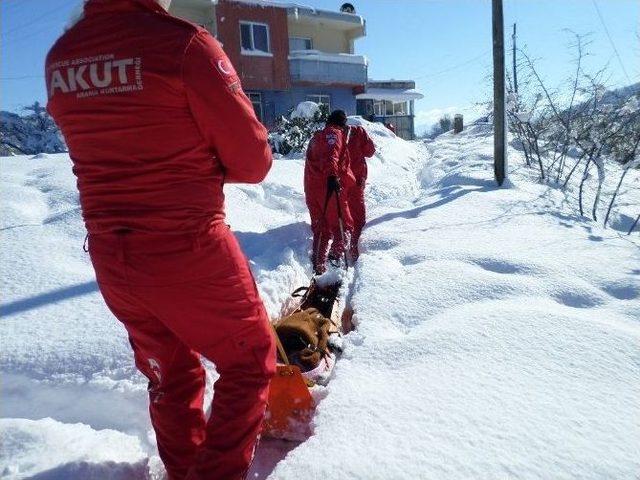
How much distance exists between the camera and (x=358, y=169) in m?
6.07

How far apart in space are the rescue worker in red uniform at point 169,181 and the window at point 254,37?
19702 mm

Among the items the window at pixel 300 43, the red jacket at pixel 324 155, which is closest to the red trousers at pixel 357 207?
the red jacket at pixel 324 155

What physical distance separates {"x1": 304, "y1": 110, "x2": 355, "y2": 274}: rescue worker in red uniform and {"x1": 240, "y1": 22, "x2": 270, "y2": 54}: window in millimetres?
16377

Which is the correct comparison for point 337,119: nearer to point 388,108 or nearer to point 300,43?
point 300,43

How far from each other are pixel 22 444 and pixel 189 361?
2.72 feet

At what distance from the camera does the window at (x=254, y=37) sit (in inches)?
776

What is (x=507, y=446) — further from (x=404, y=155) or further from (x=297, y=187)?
(x=404, y=155)

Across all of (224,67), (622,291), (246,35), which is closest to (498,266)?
(622,291)

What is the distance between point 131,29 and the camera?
4.50 feet

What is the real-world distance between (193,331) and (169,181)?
47cm

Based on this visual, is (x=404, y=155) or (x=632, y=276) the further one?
(x=404, y=155)

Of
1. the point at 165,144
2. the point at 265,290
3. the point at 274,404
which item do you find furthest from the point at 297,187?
the point at 165,144

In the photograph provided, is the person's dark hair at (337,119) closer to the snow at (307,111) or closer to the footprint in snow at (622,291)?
the footprint in snow at (622,291)

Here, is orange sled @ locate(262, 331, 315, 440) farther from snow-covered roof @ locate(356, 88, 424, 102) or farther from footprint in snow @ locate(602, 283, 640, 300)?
snow-covered roof @ locate(356, 88, 424, 102)
